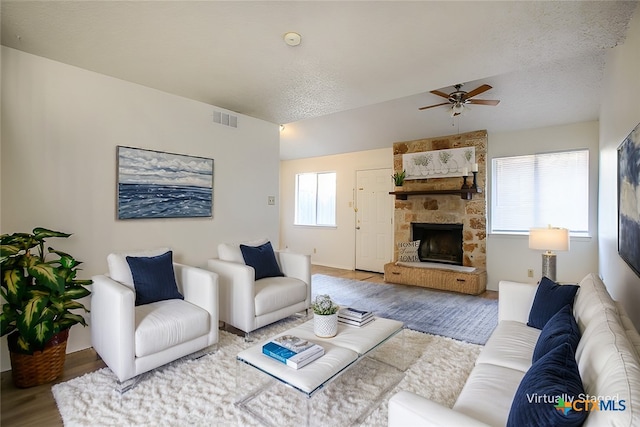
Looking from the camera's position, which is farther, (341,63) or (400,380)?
(341,63)

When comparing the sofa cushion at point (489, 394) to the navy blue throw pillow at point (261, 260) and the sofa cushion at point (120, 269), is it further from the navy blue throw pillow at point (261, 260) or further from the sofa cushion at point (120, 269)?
the sofa cushion at point (120, 269)

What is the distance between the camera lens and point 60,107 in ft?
8.42

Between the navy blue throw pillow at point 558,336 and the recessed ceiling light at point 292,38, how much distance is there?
2.27 metres

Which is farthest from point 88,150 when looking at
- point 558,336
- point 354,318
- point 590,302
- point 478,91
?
point 478,91

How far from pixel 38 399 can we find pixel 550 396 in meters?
2.73

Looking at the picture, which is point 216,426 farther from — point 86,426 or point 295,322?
point 295,322

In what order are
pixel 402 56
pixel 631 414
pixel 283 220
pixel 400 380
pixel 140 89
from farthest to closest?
pixel 283 220 < pixel 140 89 < pixel 402 56 < pixel 400 380 < pixel 631 414

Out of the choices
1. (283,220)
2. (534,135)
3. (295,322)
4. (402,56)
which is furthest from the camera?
(283,220)

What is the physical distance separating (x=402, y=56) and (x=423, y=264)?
3.47 metres

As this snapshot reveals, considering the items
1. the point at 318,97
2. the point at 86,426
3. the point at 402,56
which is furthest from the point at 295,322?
the point at 402,56

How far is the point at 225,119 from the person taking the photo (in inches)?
148

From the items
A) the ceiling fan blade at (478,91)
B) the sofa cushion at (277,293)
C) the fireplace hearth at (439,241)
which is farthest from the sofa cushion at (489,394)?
the fireplace hearth at (439,241)

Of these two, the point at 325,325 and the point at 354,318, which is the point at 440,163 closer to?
the point at 354,318

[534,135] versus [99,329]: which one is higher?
[534,135]
